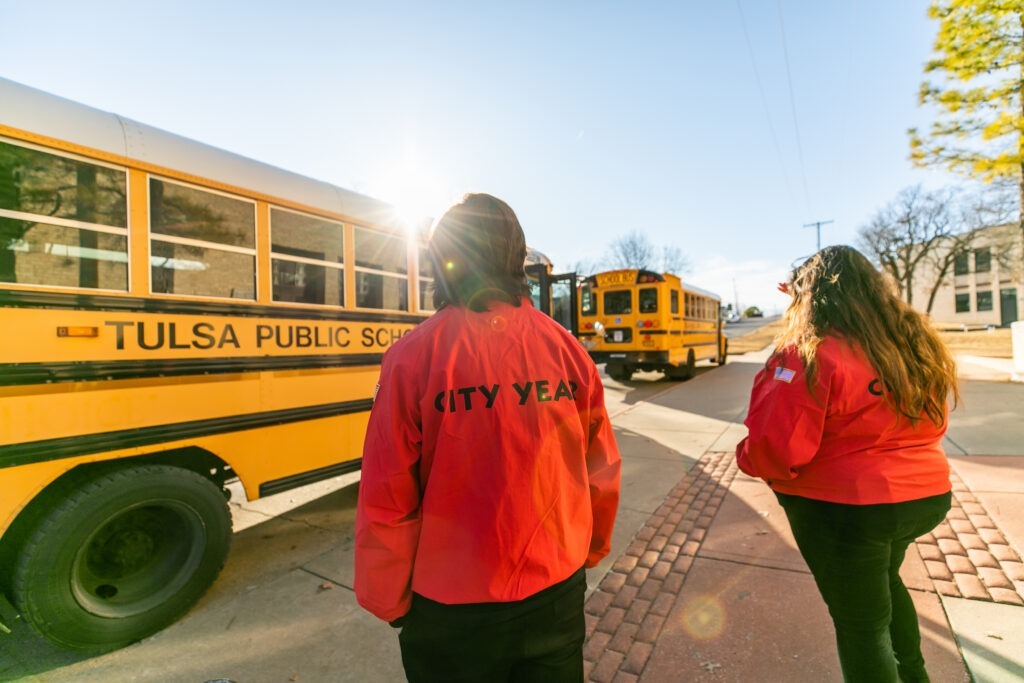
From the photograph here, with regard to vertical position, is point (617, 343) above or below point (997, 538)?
above

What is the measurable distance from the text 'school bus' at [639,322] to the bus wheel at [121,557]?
378 inches

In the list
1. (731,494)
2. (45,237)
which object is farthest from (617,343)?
(45,237)

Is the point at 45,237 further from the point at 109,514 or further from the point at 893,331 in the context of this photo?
the point at 893,331

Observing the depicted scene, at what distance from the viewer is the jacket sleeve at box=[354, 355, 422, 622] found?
1201 mm

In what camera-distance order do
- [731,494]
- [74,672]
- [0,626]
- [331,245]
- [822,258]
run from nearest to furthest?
[822,258] → [0,626] → [74,672] → [331,245] → [731,494]

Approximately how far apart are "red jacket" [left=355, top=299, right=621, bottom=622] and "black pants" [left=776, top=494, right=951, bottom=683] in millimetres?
1052

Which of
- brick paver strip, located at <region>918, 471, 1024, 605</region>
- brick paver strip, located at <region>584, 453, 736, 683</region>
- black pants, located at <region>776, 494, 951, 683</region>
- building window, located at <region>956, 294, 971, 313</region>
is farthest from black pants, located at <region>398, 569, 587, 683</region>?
building window, located at <region>956, 294, 971, 313</region>

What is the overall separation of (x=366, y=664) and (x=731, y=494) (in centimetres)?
344

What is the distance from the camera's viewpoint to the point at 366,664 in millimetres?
2537

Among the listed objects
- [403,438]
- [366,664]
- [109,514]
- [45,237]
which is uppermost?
[45,237]

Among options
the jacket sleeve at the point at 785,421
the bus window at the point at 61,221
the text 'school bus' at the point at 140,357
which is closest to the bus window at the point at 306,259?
the text 'school bus' at the point at 140,357

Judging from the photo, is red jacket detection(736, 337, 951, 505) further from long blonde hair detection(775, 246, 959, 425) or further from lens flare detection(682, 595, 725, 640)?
lens flare detection(682, 595, 725, 640)

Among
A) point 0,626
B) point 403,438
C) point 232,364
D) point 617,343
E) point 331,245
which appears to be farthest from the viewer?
point 617,343

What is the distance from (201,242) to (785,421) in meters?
3.29
